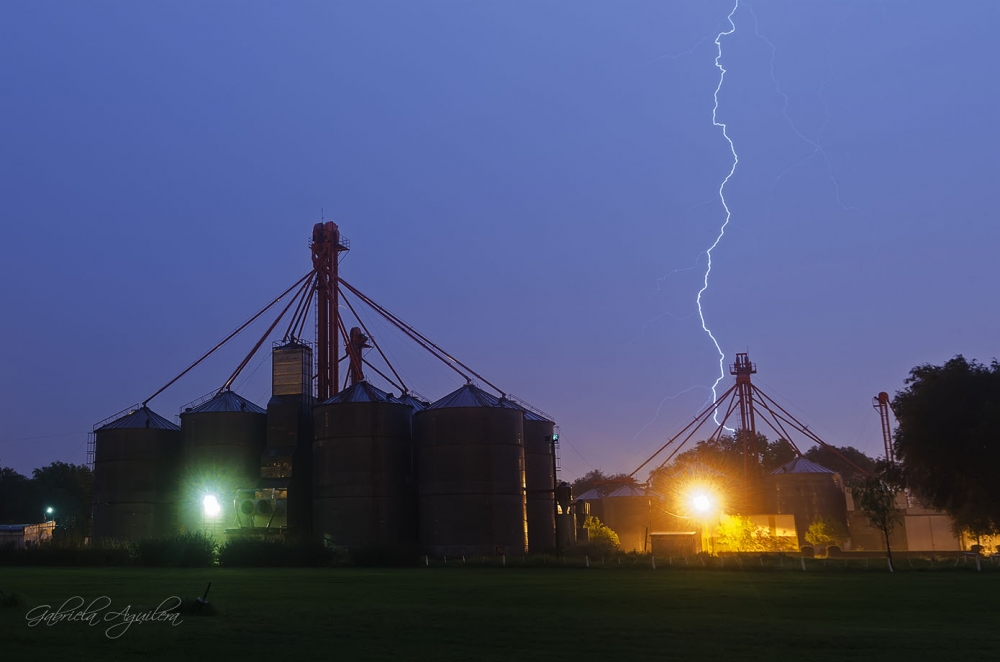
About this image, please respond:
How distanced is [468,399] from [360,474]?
31.4 ft

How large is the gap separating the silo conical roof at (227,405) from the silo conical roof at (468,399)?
15.5 meters

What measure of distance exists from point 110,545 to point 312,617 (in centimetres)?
4130

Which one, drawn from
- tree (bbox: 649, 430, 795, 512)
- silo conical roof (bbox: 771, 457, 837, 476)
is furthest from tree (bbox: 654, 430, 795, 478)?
silo conical roof (bbox: 771, 457, 837, 476)

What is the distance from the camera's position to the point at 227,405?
72000 millimetres

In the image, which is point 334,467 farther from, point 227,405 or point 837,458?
point 837,458

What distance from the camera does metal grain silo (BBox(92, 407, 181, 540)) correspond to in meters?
71.0

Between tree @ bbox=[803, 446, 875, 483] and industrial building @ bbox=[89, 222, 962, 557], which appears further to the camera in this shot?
tree @ bbox=[803, 446, 875, 483]

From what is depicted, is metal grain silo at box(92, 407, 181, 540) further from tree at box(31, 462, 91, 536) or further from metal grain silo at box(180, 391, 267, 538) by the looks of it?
tree at box(31, 462, 91, 536)

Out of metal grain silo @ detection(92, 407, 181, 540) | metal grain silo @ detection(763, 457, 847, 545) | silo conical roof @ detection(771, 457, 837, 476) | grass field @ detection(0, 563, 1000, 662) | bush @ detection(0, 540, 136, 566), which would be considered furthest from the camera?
silo conical roof @ detection(771, 457, 837, 476)

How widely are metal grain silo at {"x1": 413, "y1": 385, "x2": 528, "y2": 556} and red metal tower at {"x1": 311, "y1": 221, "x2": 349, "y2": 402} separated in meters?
15.2

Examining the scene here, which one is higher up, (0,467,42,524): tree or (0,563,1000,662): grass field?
(0,467,42,524): tree

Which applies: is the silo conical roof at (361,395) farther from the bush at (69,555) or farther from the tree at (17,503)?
the tree at (17,503)

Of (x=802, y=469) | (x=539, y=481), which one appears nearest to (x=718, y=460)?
(x=802, y=469)

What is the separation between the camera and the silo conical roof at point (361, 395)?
218ft
